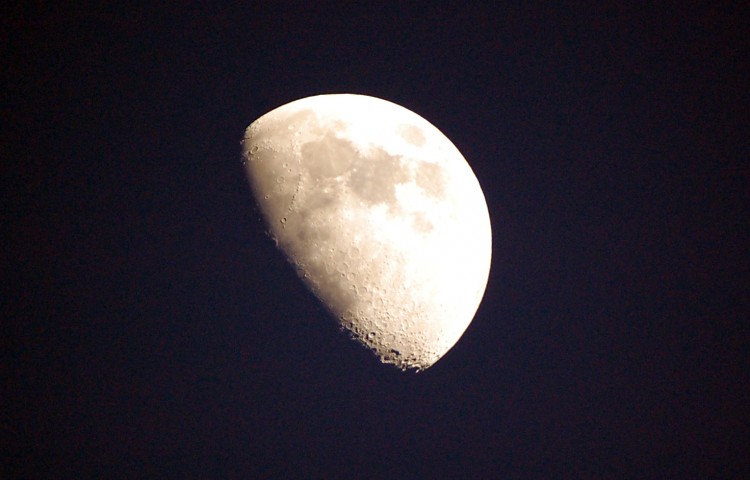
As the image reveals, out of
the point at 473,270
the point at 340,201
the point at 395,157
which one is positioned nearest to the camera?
the point at 340,201

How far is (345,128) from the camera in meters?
3.86

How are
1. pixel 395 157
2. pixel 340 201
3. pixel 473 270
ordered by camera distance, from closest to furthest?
1. pixel 340 201
2. pixel 395 157
3. pixel 473 270

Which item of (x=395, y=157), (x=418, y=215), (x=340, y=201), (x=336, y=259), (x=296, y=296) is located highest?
(x=395, y=157)

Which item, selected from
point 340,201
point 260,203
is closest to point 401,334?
Answer: point 340,201

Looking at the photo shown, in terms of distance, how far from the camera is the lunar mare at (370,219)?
364 cm

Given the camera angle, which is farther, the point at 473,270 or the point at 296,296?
the point at 473,270

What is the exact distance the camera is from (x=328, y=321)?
12.4ft

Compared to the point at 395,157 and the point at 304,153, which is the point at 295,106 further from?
the point at 395,157

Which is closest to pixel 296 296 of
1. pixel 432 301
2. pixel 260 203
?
pixel 260 203

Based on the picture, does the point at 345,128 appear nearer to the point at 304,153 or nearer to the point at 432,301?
the point at 304,153

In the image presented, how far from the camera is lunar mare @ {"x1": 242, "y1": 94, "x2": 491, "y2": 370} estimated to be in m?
3.64

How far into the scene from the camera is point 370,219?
3627mm

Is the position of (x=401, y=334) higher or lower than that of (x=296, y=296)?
higher

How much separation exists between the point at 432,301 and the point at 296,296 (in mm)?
920
